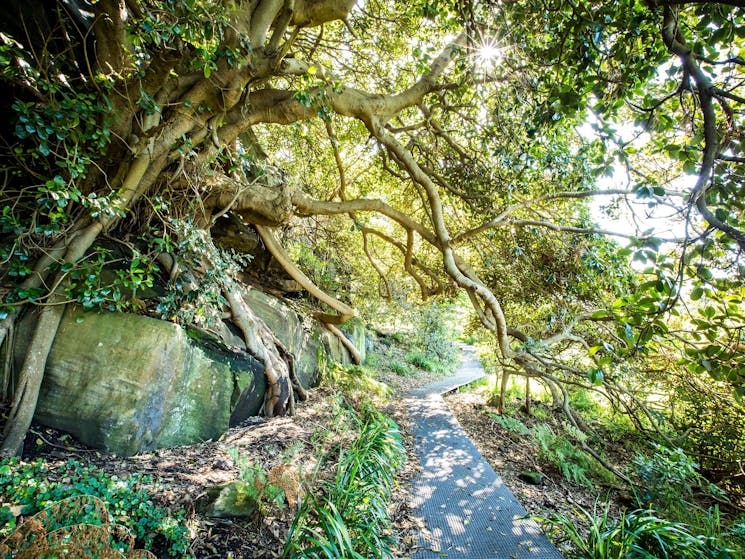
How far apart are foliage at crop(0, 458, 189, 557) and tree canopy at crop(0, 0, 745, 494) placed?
1.63ft

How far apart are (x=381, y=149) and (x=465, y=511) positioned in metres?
5.25

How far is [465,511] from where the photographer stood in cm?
362

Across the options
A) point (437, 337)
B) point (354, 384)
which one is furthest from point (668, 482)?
point (437, 337)

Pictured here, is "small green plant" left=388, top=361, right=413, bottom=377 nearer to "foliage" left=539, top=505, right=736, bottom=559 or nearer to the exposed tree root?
the exposed tree root

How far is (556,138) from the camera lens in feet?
13.3

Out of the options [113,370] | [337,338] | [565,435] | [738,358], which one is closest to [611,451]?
[565,435]

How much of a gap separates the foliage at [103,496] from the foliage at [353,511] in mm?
768

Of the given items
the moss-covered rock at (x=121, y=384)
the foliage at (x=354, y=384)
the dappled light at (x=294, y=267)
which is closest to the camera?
the dappled light at (x=294, y=267)

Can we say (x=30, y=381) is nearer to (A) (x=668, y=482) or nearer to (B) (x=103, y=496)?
(B) (x=103, y=496)

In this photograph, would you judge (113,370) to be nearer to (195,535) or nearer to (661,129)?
(195,535)

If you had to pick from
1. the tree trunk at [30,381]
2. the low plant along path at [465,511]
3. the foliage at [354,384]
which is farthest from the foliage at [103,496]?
the foliage at [354,384]

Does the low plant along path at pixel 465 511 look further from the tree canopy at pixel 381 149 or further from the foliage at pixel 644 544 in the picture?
the tree canopy at pixel 381 149

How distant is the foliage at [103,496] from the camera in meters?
2.12

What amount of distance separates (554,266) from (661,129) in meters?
3.35
